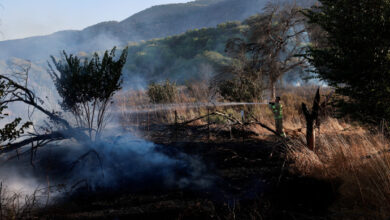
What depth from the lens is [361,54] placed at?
203 inches

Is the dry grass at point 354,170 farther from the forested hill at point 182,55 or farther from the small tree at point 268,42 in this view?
the forested hill at point 182,55

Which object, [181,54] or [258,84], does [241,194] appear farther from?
[181,54]

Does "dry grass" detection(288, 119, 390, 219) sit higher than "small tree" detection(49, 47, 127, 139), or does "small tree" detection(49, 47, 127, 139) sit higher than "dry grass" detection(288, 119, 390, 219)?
"small tree" detection(49, 47, 127, 139)

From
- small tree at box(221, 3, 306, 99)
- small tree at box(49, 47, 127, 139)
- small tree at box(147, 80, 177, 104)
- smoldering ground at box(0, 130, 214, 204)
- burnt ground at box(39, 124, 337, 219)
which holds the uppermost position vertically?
small tree at box(221, 3, 306, 99)

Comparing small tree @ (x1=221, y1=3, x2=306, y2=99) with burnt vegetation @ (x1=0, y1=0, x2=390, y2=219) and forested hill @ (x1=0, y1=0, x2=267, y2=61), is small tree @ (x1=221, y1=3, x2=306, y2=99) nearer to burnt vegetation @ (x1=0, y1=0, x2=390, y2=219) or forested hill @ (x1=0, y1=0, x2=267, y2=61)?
burnt vegetation @ (x1=0, y1=0, x2=390, y2=219)

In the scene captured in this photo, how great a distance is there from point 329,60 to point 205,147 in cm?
413

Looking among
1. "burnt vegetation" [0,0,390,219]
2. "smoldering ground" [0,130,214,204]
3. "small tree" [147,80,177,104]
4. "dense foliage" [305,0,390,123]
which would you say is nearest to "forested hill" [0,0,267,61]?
"small tree" [147,80,177,104]

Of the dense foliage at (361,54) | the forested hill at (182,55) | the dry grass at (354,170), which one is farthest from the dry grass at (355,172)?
the forested hill at (182,55)

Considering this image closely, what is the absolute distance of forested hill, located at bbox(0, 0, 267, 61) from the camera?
3196 inches

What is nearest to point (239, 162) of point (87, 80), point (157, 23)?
point (87, 80)

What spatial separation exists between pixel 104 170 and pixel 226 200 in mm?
3061

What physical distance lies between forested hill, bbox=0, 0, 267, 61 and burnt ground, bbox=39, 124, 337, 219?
75.0m

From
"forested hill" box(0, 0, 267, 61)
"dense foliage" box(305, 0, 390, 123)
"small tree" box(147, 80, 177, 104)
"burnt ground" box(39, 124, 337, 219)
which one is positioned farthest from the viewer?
"forested hill" box(0, 0, 267, 61)

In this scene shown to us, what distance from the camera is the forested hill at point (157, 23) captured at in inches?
3196
